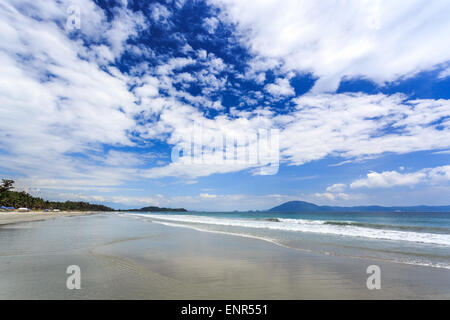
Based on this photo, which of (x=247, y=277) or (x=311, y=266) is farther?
(x=311, y=266)

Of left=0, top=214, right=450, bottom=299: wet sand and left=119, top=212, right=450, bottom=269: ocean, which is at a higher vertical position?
left=0, top=214, right=450, bottom=299: wet sand

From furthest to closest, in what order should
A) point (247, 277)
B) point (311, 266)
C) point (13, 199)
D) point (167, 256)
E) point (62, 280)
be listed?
point (13, 199)
point (167, 256)
point (311, 266)
point (247, 277)
point (62, 280)

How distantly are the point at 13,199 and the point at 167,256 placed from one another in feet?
440

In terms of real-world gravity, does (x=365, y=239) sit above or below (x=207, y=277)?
below

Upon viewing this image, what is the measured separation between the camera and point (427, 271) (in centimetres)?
862

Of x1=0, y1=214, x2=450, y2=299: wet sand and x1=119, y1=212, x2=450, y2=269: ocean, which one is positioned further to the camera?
x1=119, y1=212, x2=450, y2=269: ocean

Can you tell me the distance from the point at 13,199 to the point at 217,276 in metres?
138

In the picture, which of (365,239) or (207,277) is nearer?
(207,277)

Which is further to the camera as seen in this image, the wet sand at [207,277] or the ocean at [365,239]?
the ocean at [365,239]

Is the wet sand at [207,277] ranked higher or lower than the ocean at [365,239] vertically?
higher
